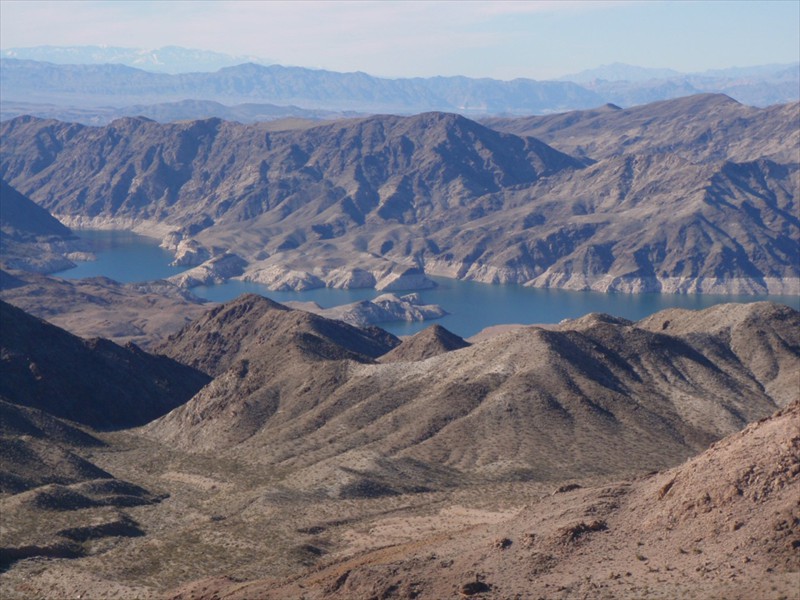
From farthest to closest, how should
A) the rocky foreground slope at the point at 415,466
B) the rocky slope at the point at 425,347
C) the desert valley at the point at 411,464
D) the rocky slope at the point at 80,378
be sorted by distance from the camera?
the rocky slope at the point at 425,347 → the rocky slope at the point at 80,378 → the rocky foreground slope at the point at 415,466 → the desert valley at the point at 411,464

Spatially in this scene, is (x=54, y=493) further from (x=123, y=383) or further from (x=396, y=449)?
(x=123, y=383)

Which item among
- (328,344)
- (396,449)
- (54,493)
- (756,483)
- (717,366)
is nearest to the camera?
(756,483)

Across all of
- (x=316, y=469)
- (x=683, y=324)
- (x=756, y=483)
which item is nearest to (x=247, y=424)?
(x=316, y=469)

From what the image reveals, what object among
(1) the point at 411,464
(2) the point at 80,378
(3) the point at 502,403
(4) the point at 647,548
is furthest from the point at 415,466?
(2) the point at 80,378

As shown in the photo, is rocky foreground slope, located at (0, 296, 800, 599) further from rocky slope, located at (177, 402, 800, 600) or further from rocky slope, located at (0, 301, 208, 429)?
rocky slope, located at (0, 301, 208, 429)

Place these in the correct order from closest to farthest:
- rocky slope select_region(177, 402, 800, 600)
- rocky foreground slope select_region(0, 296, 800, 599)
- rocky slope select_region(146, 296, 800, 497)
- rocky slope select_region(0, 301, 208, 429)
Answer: rocky slope select_region(177, 402, 800, 600) < rocky foreground slope select_region(0, 296, 800, 599) < rocky slope select_region(146, 296, 800, 497) < rocky slope select_region(0, 301, 208, 429)

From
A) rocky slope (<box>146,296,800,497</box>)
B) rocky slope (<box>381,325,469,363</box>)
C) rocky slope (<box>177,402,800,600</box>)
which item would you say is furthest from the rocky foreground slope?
rocky slope (<box>381,325,469,363</box>)

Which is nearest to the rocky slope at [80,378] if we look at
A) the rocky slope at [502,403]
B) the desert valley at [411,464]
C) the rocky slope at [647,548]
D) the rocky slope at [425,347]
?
the desert valley at [411,464]

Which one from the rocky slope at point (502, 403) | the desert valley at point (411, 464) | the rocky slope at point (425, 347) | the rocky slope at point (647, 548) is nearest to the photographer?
the rocky slope at point (647, 548)

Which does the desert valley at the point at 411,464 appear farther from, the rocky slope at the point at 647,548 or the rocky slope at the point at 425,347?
the rocky slope at the point at 425,347
